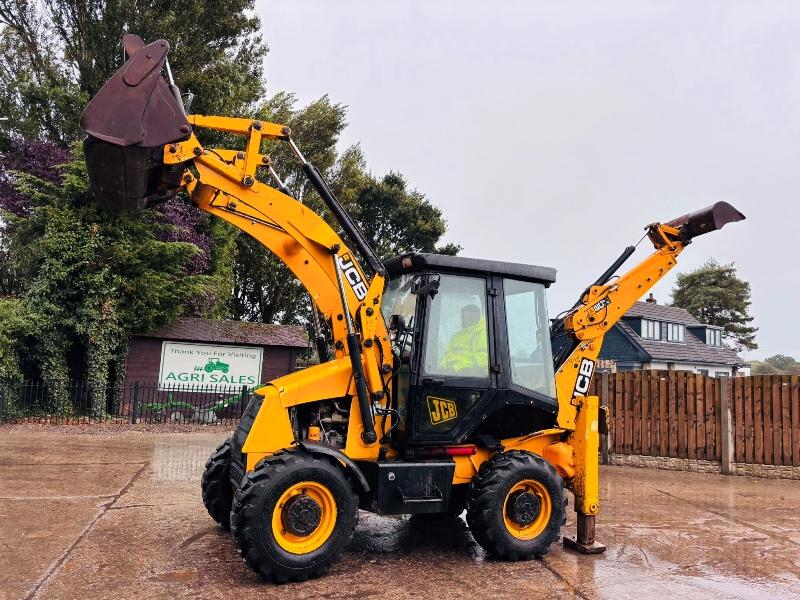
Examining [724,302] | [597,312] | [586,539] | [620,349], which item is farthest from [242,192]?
[724,302]

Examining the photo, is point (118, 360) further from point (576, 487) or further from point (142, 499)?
point (576, 487)

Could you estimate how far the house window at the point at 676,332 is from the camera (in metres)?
35.7

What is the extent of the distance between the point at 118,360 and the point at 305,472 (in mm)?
13332

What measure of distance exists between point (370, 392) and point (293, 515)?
1113 mm

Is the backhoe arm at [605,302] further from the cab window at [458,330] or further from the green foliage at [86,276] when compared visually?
the green foliage at [86,276]

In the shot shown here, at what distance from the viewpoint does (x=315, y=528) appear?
179 inches

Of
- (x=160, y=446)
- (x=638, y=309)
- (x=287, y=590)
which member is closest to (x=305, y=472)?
(x=287, y=590)

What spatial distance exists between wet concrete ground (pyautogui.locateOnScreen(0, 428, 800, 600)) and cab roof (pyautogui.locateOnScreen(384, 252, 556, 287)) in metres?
2.32

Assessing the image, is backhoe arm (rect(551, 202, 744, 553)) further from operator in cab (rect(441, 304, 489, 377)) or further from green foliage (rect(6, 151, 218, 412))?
green foliage (rect(6, 151, 218, 412))

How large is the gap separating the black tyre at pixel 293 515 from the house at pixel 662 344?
2755cm

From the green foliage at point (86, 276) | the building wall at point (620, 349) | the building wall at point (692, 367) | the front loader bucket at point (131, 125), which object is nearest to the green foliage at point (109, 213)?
the green foliage at point (86, 276)

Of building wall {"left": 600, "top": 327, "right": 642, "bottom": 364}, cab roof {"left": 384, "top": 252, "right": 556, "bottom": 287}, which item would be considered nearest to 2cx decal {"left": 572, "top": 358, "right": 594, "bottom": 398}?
cab roof {"left": 384, "top": 252, "right": 556, "bottom": 287}

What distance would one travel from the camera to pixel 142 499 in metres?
6.87

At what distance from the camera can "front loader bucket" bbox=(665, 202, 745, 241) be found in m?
5.88
